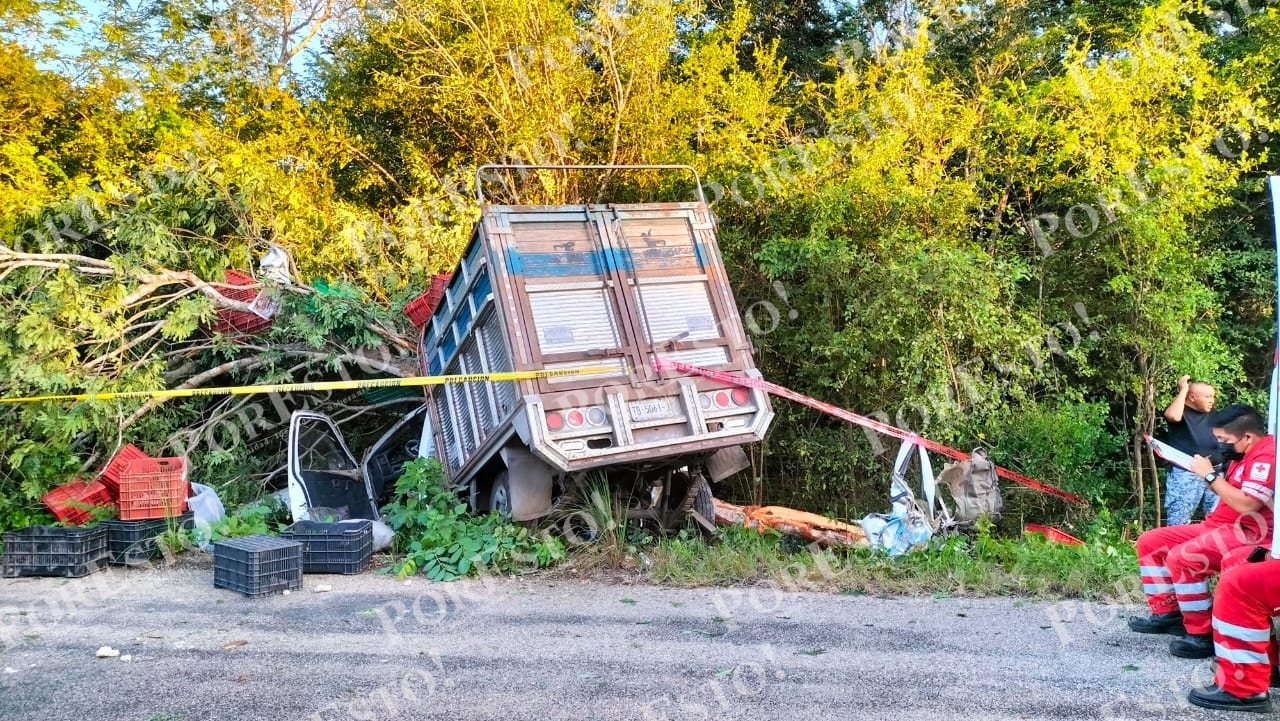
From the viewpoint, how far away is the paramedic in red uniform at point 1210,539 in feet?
12.5

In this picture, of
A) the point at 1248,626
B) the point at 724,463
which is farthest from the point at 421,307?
the point at 1248,626

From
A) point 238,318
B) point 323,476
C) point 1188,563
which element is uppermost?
point 238,318

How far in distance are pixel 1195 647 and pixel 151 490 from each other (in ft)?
22.4

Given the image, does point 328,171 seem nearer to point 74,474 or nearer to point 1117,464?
point 74,474

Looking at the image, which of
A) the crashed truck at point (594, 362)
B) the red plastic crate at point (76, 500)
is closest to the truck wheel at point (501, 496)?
the crashed truck at point (594, 362)

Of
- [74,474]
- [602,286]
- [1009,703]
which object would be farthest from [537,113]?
[1009,703]

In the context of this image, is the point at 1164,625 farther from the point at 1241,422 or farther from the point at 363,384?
the point at 363,384

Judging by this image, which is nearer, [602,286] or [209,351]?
[602,286]

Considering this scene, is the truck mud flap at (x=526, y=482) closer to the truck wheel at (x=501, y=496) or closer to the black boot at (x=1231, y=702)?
the truck wheel at (x=501, y=496)

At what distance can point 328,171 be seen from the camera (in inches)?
541

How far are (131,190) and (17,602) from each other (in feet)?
15.5

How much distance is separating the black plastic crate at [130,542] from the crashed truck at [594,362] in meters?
1.02

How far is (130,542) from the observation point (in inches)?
258

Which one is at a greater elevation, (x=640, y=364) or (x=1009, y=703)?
(x=640, y=364)
